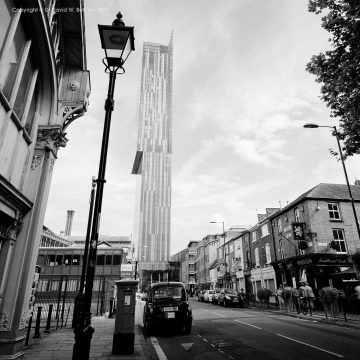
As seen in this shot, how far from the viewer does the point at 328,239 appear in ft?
89.2

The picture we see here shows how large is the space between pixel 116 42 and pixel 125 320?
6.83 metres

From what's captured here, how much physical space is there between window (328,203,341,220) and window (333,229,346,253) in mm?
1227

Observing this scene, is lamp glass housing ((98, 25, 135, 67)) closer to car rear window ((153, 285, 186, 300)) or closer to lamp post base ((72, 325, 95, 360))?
lamp post base ((72, 325, 95, 360))

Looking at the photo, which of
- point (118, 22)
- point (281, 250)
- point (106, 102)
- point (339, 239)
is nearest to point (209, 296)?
point (281, 250)

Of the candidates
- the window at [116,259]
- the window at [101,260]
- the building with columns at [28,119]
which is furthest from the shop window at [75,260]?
the building with columns at [28,119]

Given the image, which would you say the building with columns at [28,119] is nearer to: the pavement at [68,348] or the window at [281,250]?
the pavement at [68,348]

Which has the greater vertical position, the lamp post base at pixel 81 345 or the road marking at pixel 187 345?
the lamp post base at pixel 81 345

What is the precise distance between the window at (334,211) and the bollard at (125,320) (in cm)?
2489

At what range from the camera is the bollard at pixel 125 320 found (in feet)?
25.3

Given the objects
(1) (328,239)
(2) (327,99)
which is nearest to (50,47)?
(2) (327,99)

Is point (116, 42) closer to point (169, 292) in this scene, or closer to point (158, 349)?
point (158, 349)

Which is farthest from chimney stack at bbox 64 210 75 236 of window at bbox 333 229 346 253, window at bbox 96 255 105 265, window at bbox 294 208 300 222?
window at bbox 333 229 346 253

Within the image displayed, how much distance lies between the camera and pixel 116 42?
5.05 meters

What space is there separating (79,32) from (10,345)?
28.0 feet
